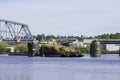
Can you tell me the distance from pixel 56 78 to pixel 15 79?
5648 mm

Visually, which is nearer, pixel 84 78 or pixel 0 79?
pixel 0 79

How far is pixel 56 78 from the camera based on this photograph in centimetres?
6888

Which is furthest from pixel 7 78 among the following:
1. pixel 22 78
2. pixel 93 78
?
pixel 93 78

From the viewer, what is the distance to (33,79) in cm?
6719

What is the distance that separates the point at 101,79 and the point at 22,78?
10.2 meters

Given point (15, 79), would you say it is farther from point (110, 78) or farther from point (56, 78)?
point (110, 78)

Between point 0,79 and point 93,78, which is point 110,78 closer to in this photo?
point 93,78

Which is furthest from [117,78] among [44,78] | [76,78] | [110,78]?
[44,78]

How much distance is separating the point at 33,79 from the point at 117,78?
36.6 feet

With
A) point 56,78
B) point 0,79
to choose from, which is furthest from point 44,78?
point 0,79

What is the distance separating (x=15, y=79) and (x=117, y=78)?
13.5 metres

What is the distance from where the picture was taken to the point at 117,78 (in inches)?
2731

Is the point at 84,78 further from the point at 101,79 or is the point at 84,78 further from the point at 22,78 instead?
the point at 22,78

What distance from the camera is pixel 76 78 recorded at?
69.8m
